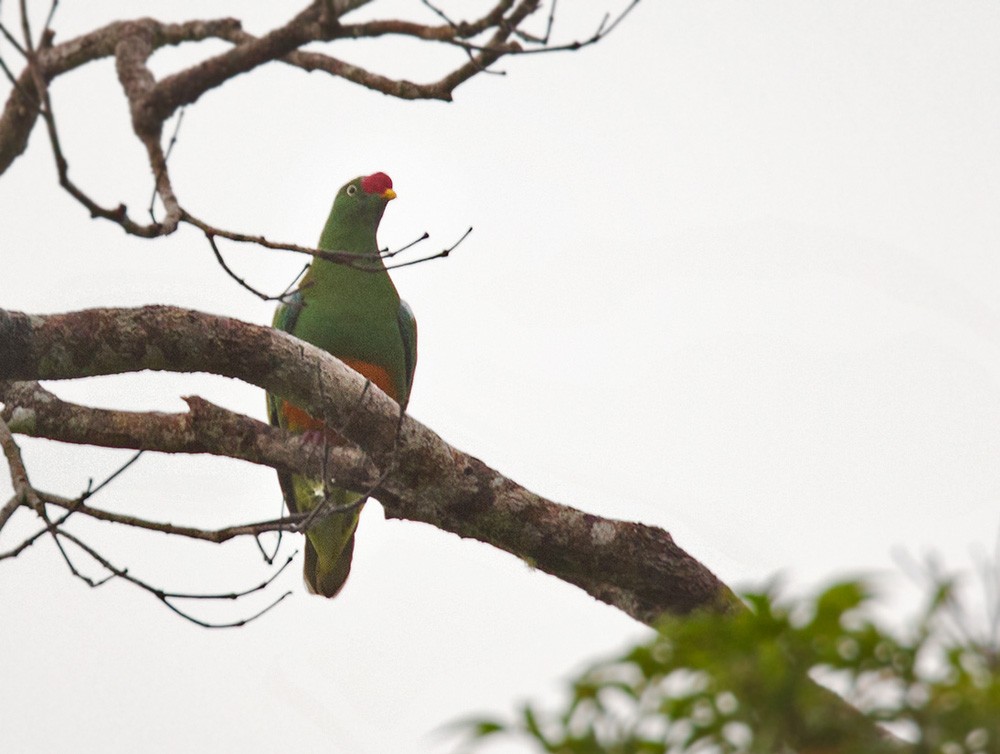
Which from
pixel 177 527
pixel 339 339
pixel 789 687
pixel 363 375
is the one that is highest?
pixel 339 339

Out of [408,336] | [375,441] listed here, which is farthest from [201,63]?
[408,336]

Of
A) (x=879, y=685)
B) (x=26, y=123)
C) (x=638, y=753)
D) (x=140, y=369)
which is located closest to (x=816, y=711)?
(x=879, y=685)

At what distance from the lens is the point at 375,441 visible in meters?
3.13

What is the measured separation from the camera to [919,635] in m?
1.23

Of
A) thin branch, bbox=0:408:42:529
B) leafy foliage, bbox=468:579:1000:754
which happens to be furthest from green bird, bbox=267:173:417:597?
leafy foliage, bbox=468:579:1000:754

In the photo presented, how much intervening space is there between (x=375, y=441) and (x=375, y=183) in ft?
7.07

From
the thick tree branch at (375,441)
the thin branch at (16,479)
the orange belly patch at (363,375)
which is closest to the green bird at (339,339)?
the orange belly patch at (363,375)

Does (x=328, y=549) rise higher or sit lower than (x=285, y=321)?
lower

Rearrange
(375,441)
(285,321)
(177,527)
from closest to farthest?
(177,527) → (375,441) → (285,321)

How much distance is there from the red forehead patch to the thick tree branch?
2.04m

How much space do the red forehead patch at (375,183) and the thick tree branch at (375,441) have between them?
2.04m

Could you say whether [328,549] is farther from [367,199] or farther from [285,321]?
[367,199]

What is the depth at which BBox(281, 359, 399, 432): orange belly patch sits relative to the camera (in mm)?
4582

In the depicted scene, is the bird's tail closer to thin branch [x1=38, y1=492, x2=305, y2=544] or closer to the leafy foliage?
thin branch [x1=38, y1=492, x2=305, y2=544]
